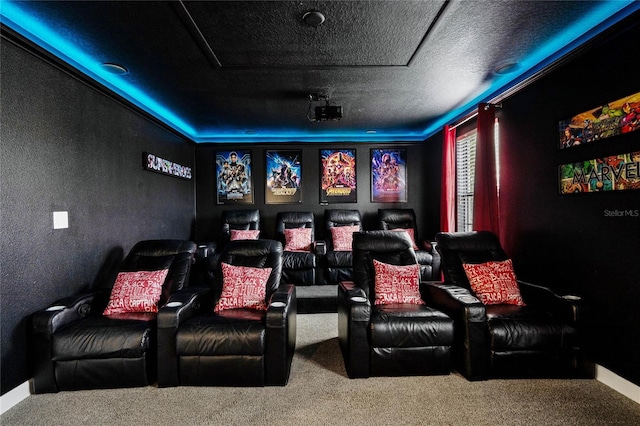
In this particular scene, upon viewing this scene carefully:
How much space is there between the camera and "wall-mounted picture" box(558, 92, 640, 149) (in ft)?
6.72

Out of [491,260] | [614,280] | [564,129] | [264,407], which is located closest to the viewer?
[264,407]

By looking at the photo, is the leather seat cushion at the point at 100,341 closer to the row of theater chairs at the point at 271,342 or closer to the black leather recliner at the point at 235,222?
the row of theater chairs at the point at 271,342

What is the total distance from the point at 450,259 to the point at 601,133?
1.48 meters

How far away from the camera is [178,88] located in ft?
10.9

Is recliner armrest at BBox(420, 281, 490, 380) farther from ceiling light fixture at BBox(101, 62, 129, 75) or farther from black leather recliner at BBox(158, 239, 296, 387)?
ceiling light fixture at BBox(101, 62, 129, 75)

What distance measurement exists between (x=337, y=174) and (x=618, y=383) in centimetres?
447

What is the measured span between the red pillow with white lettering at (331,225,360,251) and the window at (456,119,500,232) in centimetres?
162

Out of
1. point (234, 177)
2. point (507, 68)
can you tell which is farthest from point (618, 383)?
point (234, 177)

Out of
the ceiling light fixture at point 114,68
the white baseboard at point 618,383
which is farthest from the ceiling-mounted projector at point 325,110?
the white baseboard at point 618,383

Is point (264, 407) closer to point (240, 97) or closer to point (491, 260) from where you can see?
point (491, 260)

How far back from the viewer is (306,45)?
8.04ft

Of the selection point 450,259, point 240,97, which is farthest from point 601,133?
point 240,97

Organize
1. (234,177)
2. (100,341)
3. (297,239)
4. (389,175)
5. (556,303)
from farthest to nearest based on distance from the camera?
(389,175) → (234,177) → (297,239) → (556,303) → (100,341)

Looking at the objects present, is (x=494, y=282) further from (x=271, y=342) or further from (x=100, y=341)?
(x=100, y=341)
